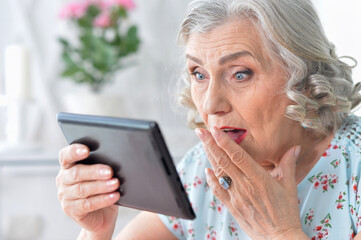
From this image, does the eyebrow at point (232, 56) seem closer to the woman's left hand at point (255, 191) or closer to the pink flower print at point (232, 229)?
the woman's left hand at point (255, 191)

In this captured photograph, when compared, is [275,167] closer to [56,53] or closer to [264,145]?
[264,145]

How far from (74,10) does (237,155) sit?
151 cm

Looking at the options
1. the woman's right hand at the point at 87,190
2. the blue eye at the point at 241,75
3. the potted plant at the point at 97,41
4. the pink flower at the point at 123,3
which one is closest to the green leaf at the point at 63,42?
the potted plant at the point at 97,41

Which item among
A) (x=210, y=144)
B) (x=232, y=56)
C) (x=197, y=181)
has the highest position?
(x=232, y=56)

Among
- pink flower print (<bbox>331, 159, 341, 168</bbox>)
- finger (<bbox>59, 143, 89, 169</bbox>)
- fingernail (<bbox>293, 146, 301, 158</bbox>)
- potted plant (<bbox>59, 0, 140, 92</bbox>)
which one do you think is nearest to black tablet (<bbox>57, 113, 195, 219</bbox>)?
finger (<bbox>59, 143, 89, 169</bbox>)

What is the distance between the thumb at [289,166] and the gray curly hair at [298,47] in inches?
3.0

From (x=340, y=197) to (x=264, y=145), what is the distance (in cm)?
23

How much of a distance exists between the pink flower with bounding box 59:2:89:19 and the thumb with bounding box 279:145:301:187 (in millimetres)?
1438

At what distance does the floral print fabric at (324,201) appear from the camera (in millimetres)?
1148

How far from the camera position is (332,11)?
7.51ft

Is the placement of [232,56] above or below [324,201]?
above

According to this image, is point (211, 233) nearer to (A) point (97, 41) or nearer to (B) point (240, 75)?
(B) point (240, 75)

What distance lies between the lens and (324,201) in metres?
1.20

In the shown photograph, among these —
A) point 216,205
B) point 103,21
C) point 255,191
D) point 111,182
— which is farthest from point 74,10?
point 255,191
